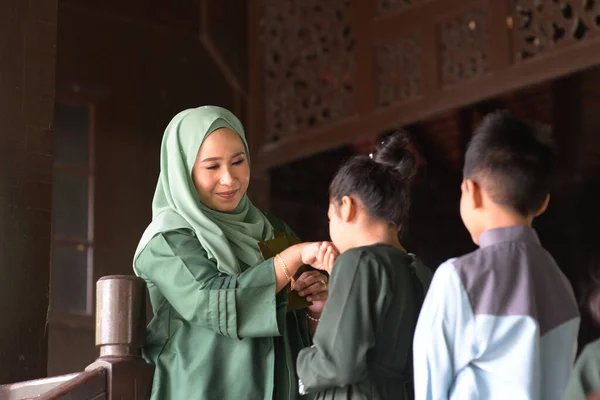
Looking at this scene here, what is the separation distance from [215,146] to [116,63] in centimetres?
375

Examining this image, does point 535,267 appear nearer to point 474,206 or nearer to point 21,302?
point 474,206

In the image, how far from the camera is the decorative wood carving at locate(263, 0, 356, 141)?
671cm

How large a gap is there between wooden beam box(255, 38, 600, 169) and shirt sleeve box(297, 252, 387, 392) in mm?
3206

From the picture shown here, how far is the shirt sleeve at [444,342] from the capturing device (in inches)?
91.7

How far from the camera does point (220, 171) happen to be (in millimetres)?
3172

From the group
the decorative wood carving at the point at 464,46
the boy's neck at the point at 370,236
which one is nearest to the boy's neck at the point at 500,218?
the boy's neck at the point at 370,236

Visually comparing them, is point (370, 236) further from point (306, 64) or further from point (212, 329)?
point (306, 64)

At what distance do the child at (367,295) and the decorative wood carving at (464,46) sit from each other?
11.1 feet

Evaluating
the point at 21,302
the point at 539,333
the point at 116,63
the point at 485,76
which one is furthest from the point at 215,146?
the point at 116,63

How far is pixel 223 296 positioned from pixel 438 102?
3409 millimetres

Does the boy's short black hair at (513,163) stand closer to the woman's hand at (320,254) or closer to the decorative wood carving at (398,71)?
the woman's hand at (320,254)

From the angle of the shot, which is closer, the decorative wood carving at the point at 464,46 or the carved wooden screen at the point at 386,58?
the carved wooden screen at the point at 386,58

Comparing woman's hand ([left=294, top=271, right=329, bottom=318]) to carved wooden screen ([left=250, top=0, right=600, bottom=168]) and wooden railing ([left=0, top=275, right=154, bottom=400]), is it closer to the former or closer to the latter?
wooden railing ([left=0, top=275, right=154, bottom=400])

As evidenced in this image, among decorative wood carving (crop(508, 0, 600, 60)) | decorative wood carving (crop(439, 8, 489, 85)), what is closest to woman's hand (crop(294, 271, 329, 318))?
decorative wood carving (crop(508, 0, 600, 60))
